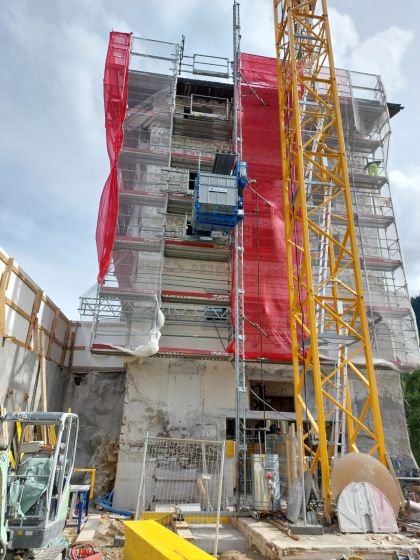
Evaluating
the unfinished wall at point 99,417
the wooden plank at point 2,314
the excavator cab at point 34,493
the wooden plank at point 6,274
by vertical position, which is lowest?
the excavator cab at point 34,493

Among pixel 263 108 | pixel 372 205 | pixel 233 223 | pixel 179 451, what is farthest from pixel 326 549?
pixel 263 108

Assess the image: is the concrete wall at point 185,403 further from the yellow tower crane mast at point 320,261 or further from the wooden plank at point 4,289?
the wooden plank at point 4,289

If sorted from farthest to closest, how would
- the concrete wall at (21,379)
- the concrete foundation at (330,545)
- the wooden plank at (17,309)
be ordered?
the wooden plank at (17,309) < the concrete wall at (21,379) < the concrete foundation at (330,545)

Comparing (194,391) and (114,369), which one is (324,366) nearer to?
(194,391)

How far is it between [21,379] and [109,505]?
4.13 m

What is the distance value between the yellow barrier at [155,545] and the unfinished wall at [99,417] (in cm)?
664

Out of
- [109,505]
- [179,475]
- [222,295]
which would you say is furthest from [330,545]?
[222,295]

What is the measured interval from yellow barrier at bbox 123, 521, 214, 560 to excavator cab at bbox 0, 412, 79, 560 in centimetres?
120

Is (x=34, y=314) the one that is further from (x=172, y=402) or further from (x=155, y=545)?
(x=155, y=545)

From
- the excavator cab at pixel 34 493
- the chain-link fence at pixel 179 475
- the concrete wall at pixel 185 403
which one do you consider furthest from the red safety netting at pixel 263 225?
the excavator cab at pixel 34 493

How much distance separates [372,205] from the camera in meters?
15.3

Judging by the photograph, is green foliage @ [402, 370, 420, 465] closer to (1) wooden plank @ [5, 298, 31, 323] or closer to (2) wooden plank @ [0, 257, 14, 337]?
(1) wooden plank @ [5, 298, 31, 323]

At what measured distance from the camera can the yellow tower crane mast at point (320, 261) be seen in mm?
10502

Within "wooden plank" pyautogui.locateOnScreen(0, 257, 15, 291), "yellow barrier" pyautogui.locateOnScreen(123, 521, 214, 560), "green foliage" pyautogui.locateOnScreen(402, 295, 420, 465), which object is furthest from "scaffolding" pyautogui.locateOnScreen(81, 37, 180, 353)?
"green foliage" pyautogui.locateOnScreen(402, 295, 420, 465)
